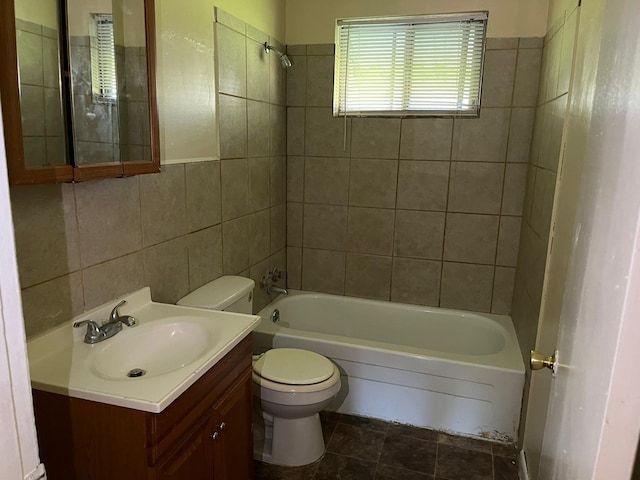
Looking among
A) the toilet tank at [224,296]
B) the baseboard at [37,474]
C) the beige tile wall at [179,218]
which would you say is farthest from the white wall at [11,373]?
the toilet tank at [224,296]

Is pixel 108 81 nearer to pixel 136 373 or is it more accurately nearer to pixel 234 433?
pixel 136 373

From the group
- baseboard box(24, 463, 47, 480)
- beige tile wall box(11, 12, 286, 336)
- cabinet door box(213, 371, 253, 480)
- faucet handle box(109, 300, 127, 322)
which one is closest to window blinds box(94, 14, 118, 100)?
beige tile wall box(11, 12, 286, 336)

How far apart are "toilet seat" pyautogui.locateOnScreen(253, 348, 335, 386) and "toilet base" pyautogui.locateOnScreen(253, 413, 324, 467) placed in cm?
23

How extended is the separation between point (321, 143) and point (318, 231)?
597 mm

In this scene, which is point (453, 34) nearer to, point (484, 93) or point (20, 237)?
point (484, 93)

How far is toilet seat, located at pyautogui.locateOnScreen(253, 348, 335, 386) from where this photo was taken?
2.10 metres

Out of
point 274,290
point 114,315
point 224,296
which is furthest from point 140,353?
point 274,290

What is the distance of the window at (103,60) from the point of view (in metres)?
1.49

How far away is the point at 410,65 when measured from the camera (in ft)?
9.81

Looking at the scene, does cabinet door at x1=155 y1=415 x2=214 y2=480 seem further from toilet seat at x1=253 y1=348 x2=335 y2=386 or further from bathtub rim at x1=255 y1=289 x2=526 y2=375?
bathtub rim at x1=255 y1=289 x2=526 y2=375

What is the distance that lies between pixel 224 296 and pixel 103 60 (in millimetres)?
1065

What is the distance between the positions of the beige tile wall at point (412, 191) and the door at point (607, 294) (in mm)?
1951

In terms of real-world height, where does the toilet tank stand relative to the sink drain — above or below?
above

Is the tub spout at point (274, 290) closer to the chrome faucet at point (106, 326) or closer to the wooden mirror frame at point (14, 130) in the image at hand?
the chrome faucet at point (106, 326)
